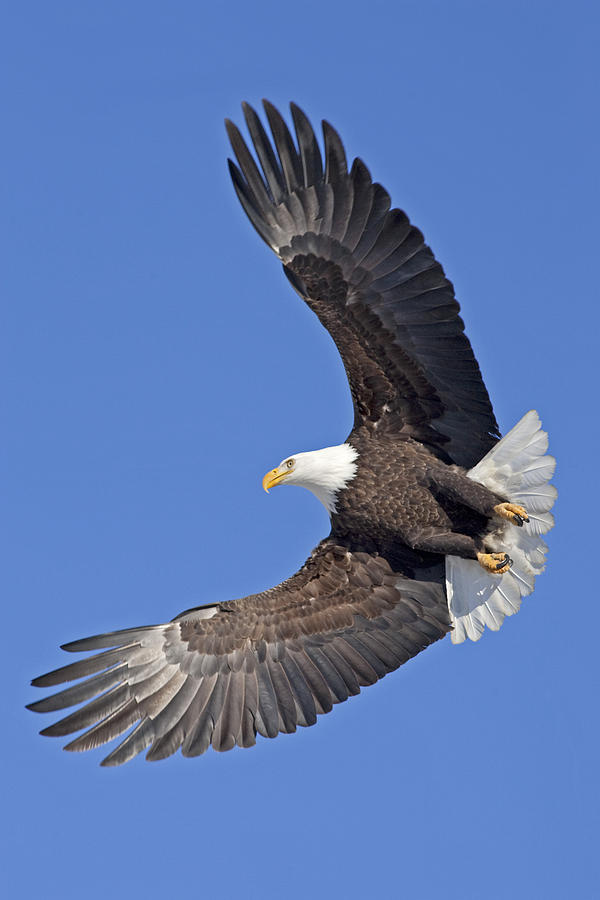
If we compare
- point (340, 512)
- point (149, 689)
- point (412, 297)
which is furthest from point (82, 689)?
point (412, 297)

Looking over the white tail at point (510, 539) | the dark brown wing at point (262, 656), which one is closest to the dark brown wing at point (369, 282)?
the white tail at point (510, 539)

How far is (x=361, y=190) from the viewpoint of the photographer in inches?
371

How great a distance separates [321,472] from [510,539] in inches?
59.2

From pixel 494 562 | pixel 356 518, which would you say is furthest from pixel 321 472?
pixel 494 562

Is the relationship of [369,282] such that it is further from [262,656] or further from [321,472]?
[262,656]

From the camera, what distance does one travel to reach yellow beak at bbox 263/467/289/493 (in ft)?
34.4

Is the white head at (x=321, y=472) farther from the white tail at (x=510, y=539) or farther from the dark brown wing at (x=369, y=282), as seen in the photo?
the white tail at (x=510, y=539)

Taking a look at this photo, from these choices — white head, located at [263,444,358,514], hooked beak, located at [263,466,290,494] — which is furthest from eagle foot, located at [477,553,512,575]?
hooked beak, located at [263,466,290,494]

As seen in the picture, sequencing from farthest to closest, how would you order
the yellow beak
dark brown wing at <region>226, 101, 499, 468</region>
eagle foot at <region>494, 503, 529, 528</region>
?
the yellow beak
eagle foot at <region>494, 503, 529, 528</region>
dark brown wing at <region>226, 101, 499, 468</region>

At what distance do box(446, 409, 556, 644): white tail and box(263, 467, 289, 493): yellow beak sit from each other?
143 centimetres

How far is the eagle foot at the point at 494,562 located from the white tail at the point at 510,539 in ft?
0.42

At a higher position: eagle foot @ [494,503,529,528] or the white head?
the white head

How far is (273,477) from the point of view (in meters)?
10.5

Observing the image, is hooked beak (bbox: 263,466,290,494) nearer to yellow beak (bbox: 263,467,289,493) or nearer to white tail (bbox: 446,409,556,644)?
yellow beak (bbox: 263,467,289,493)
